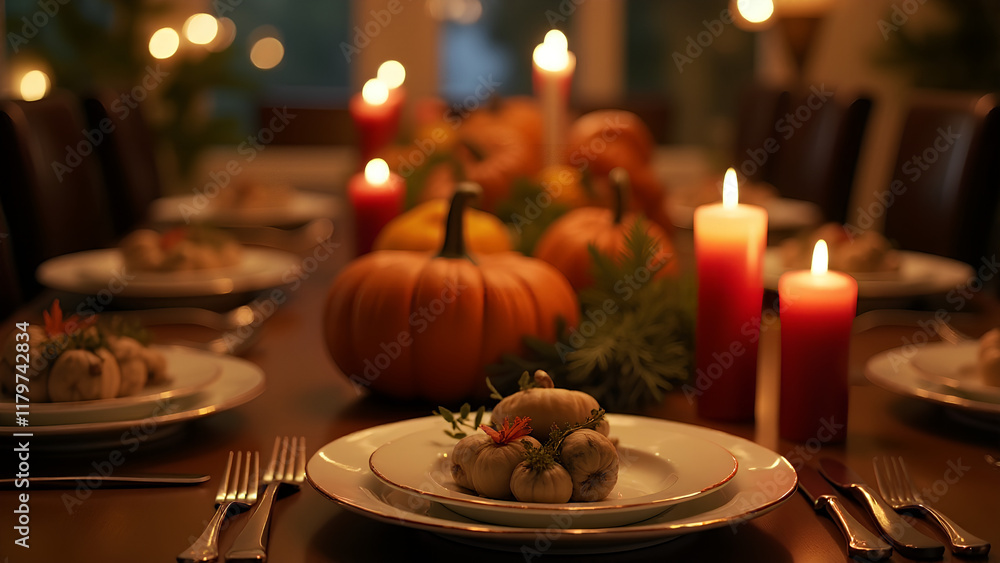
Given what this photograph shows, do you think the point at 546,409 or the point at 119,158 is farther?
the point at 119,158

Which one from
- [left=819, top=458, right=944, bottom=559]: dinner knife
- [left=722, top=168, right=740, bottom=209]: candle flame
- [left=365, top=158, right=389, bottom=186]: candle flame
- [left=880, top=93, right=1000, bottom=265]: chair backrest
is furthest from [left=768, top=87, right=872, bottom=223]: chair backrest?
[left=819, top=458, right=944, bottom=559]: dinner knife

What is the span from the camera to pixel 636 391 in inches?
38.0

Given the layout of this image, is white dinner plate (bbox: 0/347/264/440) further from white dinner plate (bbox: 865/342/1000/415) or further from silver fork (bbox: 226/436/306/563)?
white dinner plate (bbox: 865/342/1000/415)

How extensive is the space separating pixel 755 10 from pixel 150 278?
3052 millimetres

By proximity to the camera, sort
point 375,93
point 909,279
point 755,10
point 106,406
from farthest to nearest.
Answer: point 755,10 < point 375,93 < point 909,279 < point 106,406

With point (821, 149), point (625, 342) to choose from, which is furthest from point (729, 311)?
point (821, 149)

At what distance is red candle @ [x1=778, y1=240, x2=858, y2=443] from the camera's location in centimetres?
88

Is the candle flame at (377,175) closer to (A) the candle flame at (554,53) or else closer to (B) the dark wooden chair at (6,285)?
(A) the candle flame at (554,53)

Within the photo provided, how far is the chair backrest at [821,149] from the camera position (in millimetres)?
2496

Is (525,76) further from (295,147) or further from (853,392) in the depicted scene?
(853,392)

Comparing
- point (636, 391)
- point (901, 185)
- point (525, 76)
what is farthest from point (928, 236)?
point (525, 76)

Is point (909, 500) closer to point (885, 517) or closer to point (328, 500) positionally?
point (885, 517)

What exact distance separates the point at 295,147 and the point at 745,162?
281 centimetres

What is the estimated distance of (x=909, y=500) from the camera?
738 millimetres
